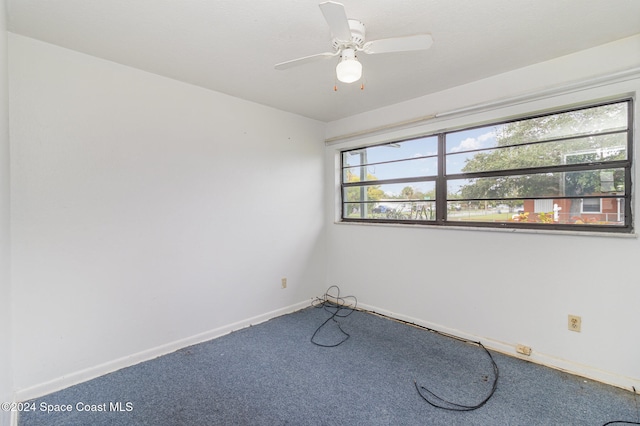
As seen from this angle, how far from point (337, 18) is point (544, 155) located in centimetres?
203

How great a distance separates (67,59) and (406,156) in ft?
9.79

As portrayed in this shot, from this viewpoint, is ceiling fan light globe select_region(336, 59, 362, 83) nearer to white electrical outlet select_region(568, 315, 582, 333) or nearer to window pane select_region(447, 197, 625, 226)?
window pane select_region(447, 197, 625, 226)

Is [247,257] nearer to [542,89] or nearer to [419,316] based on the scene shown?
[419,316]

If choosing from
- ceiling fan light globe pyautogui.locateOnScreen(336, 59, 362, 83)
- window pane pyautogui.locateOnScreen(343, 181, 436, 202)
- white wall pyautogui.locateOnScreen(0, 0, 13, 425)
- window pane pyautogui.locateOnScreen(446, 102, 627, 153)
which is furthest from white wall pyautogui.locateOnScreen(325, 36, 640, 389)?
white wall pyautogui.locateOnScreen(0, 0, 13, 425)

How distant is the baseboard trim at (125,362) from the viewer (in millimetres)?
1872

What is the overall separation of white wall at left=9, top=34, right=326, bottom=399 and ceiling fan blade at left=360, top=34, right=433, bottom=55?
1698mm

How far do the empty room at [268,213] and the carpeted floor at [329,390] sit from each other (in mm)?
16

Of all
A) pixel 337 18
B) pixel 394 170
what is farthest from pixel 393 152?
pixel 337 18

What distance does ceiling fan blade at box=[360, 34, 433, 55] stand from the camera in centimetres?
150

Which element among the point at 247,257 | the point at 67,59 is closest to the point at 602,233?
the point at 247,257

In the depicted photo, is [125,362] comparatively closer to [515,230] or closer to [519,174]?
[515,230]

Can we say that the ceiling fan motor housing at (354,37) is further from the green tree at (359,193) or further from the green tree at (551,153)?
the green tree at (359,193)

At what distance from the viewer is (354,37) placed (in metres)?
1.68

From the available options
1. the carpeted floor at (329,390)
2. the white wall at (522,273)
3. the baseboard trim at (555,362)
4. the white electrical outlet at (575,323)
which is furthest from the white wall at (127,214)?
the white electrical outlet at (575,323)
